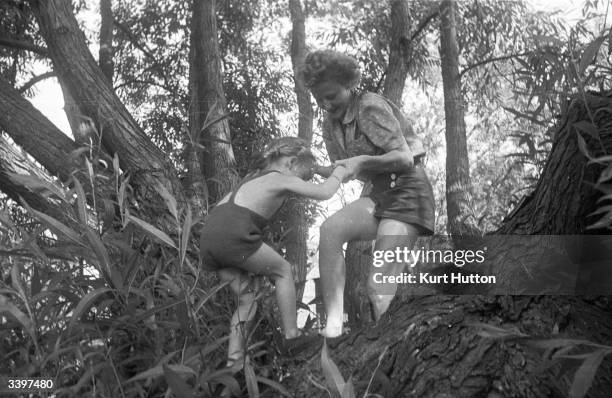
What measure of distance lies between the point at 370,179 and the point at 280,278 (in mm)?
541

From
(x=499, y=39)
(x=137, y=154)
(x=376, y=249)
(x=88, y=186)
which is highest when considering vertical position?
(x=499, y=39)

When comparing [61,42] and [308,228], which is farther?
[308,228]

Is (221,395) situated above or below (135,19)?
below

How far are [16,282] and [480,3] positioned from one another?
814cm

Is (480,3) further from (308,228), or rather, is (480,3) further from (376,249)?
(376,249)

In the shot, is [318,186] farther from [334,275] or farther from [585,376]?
[585,376]

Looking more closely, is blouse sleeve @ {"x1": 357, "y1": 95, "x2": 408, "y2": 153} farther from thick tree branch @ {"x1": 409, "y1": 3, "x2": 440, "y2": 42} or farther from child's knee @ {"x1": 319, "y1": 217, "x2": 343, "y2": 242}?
thick tree branch @ {"x1": 409, "y1": 3, "x2": 440, "y2": 42}

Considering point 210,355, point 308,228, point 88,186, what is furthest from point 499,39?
point 210,355

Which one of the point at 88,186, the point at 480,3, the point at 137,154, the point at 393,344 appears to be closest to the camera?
the point at 393,344

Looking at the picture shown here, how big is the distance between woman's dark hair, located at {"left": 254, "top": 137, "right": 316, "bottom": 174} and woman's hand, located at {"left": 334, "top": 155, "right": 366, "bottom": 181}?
6.1 inches

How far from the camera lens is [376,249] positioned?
252 centimetres

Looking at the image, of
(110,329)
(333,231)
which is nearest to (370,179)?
(333,231)

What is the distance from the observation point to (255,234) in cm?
245

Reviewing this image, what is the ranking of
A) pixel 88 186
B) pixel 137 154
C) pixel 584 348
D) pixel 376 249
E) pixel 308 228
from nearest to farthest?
pixel 584 348 → pixel 376 249 → pixel 88 186 → pixel 137 154 → pixel 308 228
